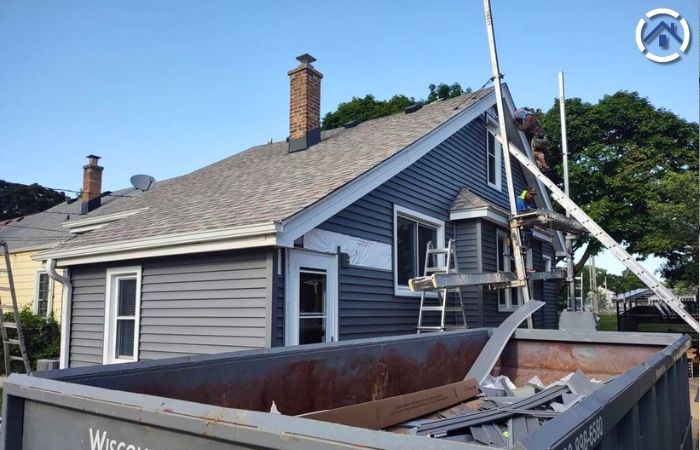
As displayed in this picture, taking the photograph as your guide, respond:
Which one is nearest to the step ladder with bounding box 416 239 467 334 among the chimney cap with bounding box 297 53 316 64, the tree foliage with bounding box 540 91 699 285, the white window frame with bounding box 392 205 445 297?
the white window frame with bounding box 392 205 445 297

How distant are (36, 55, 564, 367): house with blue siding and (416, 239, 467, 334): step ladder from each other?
29cm

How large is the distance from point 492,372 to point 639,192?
23.1 metres

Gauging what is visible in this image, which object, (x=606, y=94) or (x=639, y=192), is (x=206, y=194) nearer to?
(x=639, y=192)

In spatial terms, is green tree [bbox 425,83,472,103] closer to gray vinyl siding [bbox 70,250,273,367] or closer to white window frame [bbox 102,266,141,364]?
white window frame [bbox 102,266,141,364]

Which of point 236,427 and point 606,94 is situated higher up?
point 606,94

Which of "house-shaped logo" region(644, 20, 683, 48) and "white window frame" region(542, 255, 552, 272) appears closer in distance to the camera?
"house-shaped logo" region(644, 20, 683, 48)

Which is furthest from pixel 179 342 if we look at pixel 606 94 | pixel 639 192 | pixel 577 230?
pixel 606 94

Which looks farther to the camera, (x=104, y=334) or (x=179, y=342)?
(x=104, y=334)

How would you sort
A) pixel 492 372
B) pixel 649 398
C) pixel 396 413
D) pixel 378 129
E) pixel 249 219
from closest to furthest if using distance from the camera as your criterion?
1. pixel 649 398
2. pixel 396 413
3. pixel 492 372
4. pixel 249 219
5. pixel 378 129

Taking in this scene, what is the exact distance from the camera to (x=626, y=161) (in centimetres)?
2620

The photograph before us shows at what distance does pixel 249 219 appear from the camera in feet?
23.8

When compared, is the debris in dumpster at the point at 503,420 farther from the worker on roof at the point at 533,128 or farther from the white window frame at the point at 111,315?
the worker on roof at the point at 533,128

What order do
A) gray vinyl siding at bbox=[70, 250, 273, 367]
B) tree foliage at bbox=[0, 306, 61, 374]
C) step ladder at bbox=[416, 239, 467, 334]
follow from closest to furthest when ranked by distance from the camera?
gray vinyl siding at bbox=[70, 250, 273, 367] → step ladder at bbox=[416, 239, 467, 334] → tree foliage at bbox=[0, 306, 61, 374]

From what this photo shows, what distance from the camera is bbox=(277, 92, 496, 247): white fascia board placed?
23.1 feet
